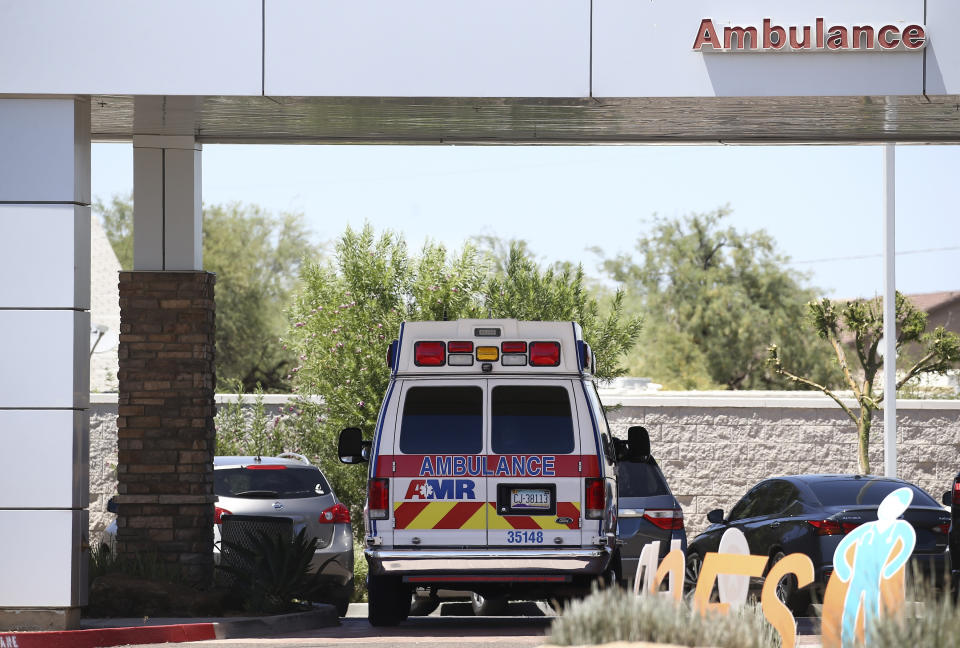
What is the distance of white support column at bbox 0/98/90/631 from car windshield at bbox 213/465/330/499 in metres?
3.36

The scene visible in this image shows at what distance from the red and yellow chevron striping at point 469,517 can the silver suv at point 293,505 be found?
2.98 meters

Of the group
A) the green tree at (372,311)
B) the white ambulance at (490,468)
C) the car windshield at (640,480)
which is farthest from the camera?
the green tree at (372,311)

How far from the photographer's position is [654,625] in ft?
27.7

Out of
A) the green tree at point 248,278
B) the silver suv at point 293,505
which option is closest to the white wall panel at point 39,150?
the silver suv at point 293,505

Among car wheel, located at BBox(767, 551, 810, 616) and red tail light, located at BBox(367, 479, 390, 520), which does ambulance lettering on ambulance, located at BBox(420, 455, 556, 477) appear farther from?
car wheel, located at BBox(767, 551, 810, 616)

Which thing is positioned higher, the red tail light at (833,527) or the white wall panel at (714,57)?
the white wall panel at (714,57)

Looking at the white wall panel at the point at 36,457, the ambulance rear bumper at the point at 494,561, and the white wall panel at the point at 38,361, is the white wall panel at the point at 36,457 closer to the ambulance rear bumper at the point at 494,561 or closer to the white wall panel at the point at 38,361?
the white wall panel at the point at 38,361

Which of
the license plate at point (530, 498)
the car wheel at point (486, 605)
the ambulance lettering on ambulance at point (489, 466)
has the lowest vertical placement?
the car wheel at point (486, 605)

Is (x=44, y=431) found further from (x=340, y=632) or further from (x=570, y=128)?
(x=570, y=128)

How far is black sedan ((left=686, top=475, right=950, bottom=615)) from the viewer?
14711mm

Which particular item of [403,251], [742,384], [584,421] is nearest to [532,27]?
[584,421]

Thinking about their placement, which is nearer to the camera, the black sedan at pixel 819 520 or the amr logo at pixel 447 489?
the amr logo at pixel 447 489

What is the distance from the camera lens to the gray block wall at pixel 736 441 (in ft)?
77.6

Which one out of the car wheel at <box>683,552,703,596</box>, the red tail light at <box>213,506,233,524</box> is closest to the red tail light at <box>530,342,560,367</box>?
the red tail light at <box>213,506,233,524</box>
